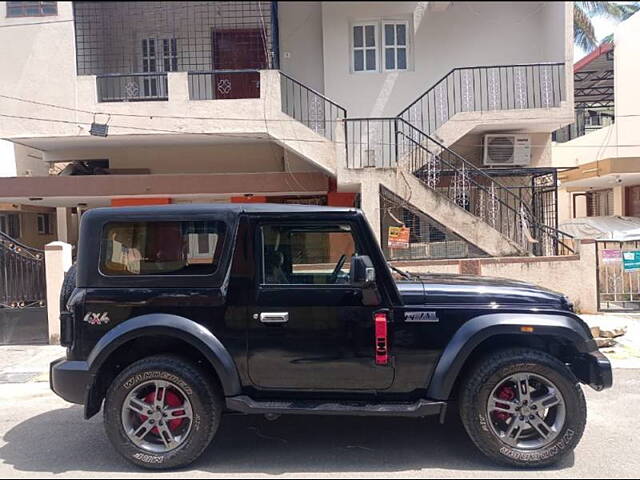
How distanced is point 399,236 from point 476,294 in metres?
5.77

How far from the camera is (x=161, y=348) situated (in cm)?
409

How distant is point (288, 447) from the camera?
13.9 ft

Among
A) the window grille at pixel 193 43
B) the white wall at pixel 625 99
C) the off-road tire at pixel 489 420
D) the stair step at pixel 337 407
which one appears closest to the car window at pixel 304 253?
the stair step at pixel 337 407

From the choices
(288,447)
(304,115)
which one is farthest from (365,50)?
(288,447)

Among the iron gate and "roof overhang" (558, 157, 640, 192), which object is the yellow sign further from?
"roof overhang" (558, 157, 640, 192)

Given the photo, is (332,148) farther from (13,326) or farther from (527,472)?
(527,472)

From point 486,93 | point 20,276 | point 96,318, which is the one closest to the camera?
point 96,318

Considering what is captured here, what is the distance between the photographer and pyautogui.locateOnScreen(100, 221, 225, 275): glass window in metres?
4.00

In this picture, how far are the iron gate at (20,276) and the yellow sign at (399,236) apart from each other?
19.4 feet

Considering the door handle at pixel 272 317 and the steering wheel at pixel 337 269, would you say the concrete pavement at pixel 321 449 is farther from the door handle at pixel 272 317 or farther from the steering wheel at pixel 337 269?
the steering wheel at pixel 337 269

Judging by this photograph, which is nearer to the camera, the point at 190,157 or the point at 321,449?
the point at 321,449

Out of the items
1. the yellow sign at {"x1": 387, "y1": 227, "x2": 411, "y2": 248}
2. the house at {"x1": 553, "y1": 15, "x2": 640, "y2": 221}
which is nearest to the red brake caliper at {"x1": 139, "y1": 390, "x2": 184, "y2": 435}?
the yellow sign at {"x1": 387, "y1": 227, "x2": 411, "y2": 248}

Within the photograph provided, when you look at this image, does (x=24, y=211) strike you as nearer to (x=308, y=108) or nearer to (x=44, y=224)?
(x=44, y=224)

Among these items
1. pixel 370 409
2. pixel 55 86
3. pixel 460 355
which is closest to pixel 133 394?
pixel 370 409
